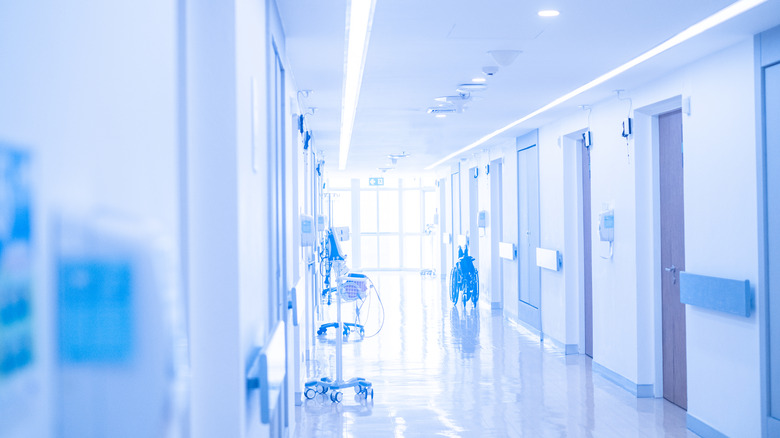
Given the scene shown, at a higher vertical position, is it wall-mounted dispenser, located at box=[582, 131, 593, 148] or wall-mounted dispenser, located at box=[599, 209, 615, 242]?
wall-mounted dispenser, located at box=[582, 131, 593, 148]

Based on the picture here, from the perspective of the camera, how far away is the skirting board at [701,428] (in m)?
4.82

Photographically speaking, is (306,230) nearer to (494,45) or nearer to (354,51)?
(354,51)

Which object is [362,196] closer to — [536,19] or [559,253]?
[559,253]

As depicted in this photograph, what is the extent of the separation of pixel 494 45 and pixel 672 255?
8.70 feet

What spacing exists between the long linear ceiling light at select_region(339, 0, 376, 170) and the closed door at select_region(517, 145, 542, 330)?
277 centimetres

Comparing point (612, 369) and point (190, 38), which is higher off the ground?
point (190, 38)

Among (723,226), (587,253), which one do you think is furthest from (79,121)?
(587,253)

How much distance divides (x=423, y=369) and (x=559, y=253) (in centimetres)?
242

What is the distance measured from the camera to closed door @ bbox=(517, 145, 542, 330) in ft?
30.9

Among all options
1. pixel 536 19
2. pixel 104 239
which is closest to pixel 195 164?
pixel 104 239

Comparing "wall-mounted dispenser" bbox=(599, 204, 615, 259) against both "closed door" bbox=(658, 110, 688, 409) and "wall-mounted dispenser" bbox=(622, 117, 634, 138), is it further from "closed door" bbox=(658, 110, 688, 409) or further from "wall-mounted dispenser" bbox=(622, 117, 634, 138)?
"wall-mounted dispenser" bbox=(622, 117, 634, 138)

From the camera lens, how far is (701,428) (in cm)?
501

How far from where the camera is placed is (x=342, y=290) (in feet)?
21.0

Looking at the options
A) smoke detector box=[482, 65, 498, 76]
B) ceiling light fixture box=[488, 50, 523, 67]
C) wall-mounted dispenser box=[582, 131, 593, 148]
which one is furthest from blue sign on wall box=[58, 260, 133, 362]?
wall-mounted dispenser box=[582, 131, 593, 148]
